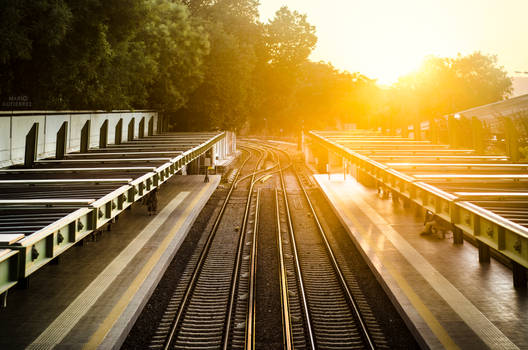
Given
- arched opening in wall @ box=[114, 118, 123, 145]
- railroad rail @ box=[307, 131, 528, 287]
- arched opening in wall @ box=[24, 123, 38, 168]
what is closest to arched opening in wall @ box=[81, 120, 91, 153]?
arched opening in wall @ box=[114, 118, 123, 145]

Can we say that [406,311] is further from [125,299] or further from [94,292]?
[94,292]

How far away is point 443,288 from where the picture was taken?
859 centimetres

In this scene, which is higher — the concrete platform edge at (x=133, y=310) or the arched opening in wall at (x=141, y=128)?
the arched opening in wall at (x=141, y=128)

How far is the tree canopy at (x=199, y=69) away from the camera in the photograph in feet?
44.3

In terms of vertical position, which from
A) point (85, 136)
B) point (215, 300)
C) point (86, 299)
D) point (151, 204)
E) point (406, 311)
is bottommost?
→ point (215, 300)

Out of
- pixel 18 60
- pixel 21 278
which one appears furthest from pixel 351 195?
pixel 21 278

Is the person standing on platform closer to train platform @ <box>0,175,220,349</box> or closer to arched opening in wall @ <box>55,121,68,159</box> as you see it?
train platform @ <box>0,175,220,349</box>

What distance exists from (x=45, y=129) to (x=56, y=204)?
9723 millimetres

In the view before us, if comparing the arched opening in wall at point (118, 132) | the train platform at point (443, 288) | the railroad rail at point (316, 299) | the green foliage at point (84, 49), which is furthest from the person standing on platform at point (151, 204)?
the arched opening in wall at point (118, 132)

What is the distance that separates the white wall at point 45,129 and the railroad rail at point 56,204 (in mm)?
896

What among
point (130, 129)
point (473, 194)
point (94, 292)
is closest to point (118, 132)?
point (130, 129)

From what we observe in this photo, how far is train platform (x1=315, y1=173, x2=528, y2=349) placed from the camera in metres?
6.71

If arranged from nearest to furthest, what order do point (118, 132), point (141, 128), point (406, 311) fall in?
point (406, 311) → point (118, 132) → point (141, 128)

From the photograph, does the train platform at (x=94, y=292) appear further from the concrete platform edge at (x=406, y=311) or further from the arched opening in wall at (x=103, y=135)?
the arched opening in wall at (x=103, y=135)
